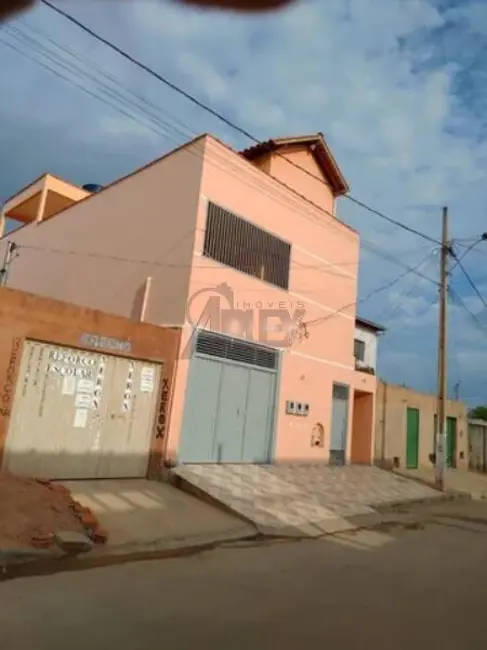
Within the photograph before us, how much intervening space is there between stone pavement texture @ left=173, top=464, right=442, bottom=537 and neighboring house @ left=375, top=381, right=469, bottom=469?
17.0 feet

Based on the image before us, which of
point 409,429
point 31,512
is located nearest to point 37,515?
point 31,512

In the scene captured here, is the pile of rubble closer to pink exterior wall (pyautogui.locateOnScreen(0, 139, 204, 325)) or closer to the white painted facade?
pink exterior wall (pyautogui.locateOnScreen(0, 139, 204, 325))

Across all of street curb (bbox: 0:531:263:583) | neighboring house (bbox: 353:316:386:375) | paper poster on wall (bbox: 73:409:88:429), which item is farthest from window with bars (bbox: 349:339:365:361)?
street curb (bbox: 0:531:263:583)

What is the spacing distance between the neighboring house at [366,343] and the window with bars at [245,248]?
9.07 metres

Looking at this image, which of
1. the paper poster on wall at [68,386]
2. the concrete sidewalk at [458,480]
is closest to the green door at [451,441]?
the concrete sidewalk at [458,480]

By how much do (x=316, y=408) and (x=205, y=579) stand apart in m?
10.2

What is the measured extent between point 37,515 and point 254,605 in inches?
134

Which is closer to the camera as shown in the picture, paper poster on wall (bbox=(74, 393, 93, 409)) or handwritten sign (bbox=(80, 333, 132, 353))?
paper poster on wall (bbox=(74, 393, 93, 409))

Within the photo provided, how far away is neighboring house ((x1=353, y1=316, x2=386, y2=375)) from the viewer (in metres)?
23.1

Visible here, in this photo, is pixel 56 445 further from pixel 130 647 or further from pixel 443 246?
pixel 443 246

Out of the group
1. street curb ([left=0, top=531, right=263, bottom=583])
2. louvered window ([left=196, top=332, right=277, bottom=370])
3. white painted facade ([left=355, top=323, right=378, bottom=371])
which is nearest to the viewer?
street curb ([left=0, top=531, right=263, bottom=583])

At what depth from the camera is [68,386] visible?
9773 mm

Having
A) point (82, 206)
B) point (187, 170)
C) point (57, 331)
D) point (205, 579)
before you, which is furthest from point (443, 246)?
point (205, 579)

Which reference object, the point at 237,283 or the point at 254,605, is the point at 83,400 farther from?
the point at 254,605
